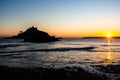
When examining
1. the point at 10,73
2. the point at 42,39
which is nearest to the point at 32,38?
the point at 42,39

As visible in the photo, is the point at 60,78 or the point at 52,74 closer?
the point at 60,78

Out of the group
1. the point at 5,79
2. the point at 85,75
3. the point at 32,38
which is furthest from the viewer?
the point at 32,38

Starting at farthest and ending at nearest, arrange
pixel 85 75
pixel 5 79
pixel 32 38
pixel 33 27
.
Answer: pixel 33 27, pixel 32 38, pixel 85 75, pixel 5 79

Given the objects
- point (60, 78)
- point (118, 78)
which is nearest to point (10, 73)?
point (60, 78)

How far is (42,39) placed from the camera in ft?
410

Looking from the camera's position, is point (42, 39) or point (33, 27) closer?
point (42, 39)

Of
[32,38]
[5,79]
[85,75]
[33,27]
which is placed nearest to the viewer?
[5,79]

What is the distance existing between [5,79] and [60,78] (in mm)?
4342

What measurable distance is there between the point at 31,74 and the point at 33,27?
118 metres

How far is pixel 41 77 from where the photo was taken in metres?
15.8

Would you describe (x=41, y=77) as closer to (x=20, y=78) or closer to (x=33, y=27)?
(x=20, y=78)

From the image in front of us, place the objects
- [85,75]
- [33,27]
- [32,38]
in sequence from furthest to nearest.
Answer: [33,27]
[32,38]
[85,75]

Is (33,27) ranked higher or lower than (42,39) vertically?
higher

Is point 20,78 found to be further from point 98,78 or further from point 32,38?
point 32,38
